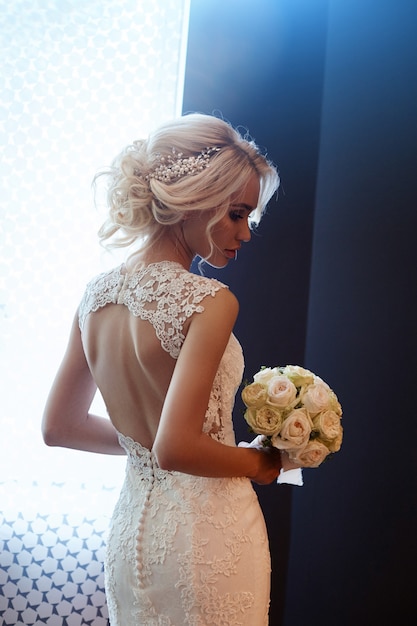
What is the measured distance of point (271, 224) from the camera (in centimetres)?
Result: 299

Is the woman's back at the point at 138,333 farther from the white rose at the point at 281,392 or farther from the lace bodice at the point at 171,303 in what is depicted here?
the white rose at the point at 281,392

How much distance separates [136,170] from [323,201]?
4.72ft

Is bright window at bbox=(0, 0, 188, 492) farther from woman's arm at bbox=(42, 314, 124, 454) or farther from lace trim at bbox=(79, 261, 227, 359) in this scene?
lace trim at bbox=(79, 261, 227, 359)

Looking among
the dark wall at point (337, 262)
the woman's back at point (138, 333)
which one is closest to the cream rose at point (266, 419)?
the woman's back at point (138, 333)

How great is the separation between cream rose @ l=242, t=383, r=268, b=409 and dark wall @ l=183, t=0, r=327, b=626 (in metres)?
1.19

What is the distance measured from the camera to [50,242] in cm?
281

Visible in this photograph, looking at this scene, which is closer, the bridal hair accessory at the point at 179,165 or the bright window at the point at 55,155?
the bridal hair accessory at the point at 179,165

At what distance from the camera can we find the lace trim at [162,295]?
5.09 feet

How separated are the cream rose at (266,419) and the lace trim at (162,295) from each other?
0.29m

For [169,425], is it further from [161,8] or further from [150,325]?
[161,8]

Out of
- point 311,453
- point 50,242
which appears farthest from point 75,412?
point 50,242

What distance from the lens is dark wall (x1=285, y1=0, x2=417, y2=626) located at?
2676mm

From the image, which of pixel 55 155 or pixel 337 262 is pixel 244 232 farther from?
pixel 55 155

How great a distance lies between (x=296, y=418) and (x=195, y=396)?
0.32 meters
